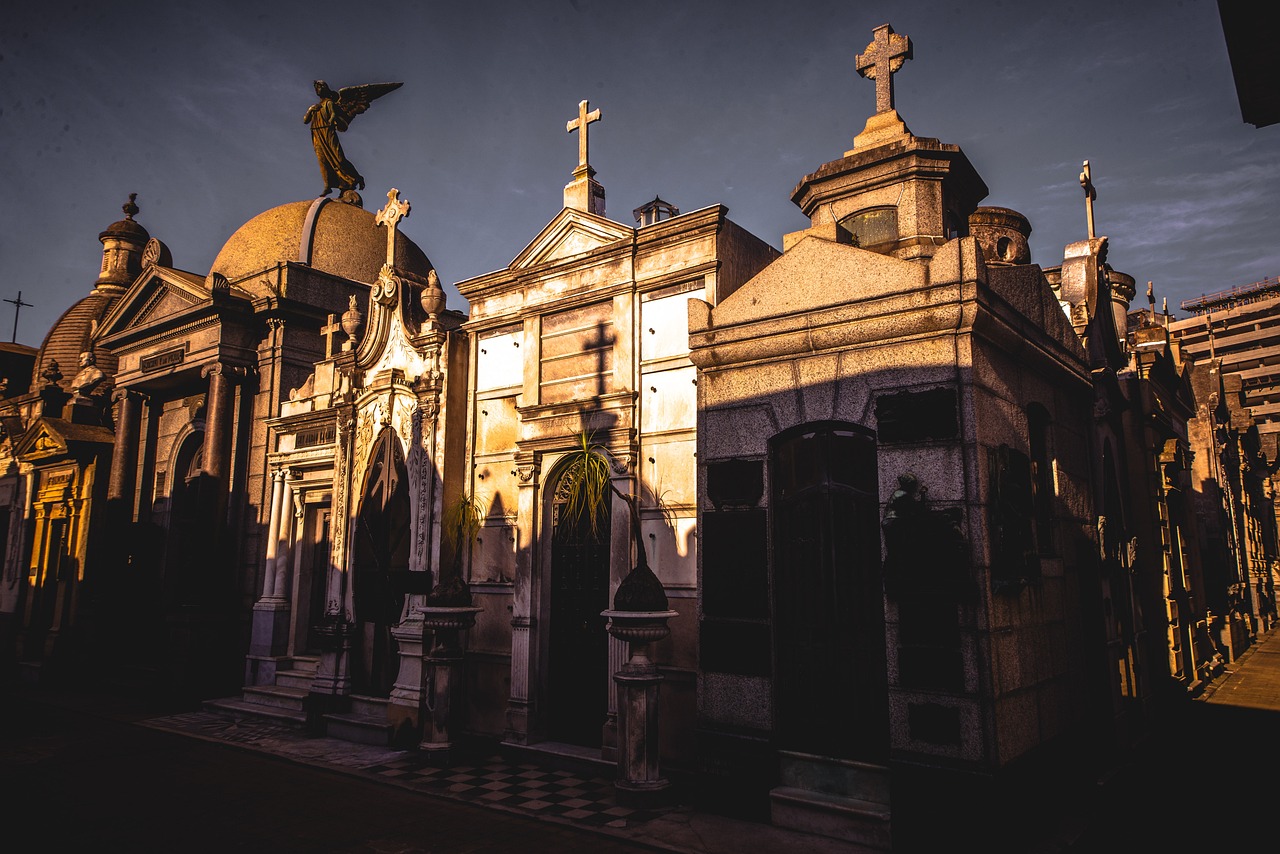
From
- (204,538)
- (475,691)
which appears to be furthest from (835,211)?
(204,538)

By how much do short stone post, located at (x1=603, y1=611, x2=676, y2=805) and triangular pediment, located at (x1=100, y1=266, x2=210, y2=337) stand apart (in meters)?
13.1

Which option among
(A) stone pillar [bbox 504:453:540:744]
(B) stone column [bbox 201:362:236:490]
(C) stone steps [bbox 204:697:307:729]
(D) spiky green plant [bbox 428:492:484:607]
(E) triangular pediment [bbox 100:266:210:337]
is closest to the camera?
(A) stone pillar [bbox 504:453:540:744]

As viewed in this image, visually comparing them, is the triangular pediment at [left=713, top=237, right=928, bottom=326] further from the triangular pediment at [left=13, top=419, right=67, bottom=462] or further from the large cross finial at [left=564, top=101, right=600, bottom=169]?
the triangular pediment at [left=13, top=419, right=67, bottom=462]

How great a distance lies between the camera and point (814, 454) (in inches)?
292

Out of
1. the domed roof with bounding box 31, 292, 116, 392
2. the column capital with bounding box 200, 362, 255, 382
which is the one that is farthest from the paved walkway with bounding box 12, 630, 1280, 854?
the domed roof with bounding box 31, 292, 116, 392

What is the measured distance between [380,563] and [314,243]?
29.7 feet

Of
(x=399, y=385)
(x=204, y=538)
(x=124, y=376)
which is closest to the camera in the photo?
(x=399, y=385)

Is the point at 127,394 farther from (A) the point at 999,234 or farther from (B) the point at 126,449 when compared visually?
(A) the point at 999,234

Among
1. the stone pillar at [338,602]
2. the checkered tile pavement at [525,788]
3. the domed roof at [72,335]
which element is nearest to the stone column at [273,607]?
the stone pillar at [338,602]

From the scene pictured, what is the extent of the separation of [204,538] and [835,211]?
1334 cm

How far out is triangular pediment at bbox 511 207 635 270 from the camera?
10.6 metres

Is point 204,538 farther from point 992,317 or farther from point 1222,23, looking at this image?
point 1222,23

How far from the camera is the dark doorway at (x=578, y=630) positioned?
9.91m

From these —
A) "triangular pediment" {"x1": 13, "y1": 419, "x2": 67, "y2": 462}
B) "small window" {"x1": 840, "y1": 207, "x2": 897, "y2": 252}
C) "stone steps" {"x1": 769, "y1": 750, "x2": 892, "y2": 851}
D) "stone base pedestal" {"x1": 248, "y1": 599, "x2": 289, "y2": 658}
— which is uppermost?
"small window" {"x1": 840, "y1": 207, "x2": 897, "y2": 252}
